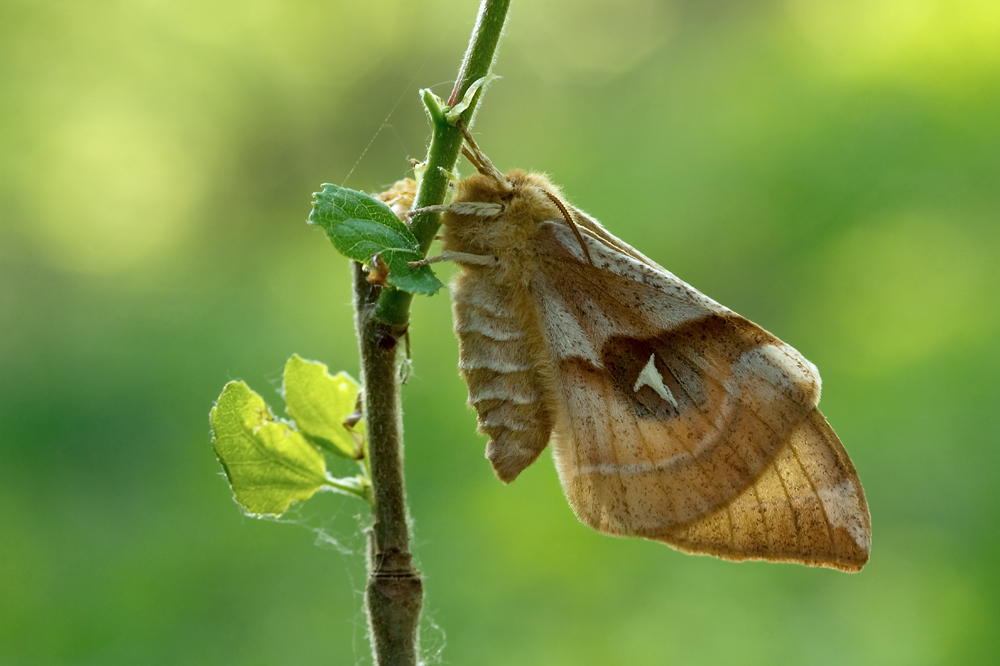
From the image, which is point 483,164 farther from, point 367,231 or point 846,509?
point 846,509

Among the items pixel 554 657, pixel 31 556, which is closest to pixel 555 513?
pixel 554 657

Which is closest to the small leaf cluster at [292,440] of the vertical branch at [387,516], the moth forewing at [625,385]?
the vertical branch at [387,516]

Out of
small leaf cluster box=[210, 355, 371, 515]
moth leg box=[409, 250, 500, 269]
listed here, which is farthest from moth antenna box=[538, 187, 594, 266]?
small leaf cluster box=[210, 355, 371, 515]

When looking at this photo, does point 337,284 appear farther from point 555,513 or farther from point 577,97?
point 577,97

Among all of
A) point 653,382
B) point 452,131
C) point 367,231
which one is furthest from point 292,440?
point 653,382

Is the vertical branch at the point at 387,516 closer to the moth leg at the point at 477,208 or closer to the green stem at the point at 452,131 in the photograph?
the green stem at the point at 452,131

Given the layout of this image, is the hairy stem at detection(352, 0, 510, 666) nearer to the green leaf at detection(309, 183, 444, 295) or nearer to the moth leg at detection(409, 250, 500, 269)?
the green leaf at detection(309, 183, 444, 295)

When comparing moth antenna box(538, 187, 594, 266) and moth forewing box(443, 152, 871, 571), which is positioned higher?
moth antenna box(538, 187, 594, 266)

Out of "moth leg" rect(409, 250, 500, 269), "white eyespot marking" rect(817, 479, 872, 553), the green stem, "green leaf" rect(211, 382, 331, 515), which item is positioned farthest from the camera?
"moth leg" rect(409, 250, 500, 269)
